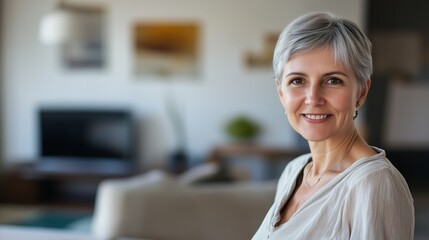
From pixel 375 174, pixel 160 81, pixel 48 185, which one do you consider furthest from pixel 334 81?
pixel 48 185

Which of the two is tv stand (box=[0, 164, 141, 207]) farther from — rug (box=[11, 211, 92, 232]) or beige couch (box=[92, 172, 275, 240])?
beige couch (box=[92, 172, 275, 240])

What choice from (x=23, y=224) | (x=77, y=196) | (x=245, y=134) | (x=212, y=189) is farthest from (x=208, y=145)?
(x=212, y=189)

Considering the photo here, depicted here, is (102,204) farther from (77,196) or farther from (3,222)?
(77,196)

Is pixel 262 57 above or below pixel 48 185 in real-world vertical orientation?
above

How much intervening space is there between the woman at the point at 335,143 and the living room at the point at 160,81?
13.5 feet

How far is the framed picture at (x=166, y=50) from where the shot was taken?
17.7 feet

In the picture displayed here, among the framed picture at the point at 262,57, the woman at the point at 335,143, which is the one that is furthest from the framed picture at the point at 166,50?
the woman at the point at 335,143

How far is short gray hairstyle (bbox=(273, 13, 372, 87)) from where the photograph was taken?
0.85 metres

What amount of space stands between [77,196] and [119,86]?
4.11 ft

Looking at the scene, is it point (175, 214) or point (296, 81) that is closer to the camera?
point (296, 81)

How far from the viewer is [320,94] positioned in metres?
0.88

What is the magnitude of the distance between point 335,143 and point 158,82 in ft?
15.2

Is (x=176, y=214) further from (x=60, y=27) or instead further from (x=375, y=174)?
(x=60, y=27)

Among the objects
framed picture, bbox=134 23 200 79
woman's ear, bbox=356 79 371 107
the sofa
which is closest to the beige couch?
the sofa
